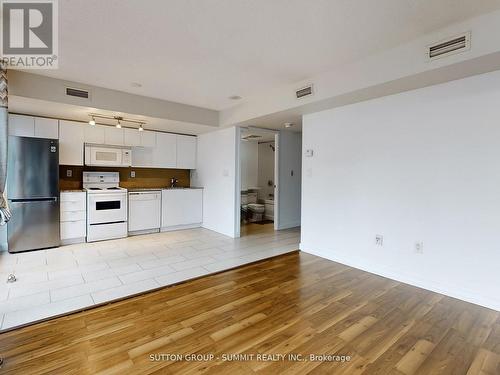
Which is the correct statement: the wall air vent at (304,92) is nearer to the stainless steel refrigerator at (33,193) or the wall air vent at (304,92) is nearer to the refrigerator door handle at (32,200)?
the stainless steel refrigerator at (33,193)

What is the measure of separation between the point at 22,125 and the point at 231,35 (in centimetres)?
378

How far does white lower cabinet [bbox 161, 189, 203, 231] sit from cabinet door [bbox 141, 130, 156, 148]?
990mm

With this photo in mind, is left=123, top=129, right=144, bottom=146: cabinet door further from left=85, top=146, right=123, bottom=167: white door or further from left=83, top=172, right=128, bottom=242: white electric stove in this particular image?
left=83, top=172, right=128, bottom=242: white electric stove

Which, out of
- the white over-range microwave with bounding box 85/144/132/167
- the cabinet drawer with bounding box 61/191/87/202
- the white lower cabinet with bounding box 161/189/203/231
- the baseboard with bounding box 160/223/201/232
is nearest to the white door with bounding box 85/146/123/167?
the white over-range microwave with bounding box 85/144/132/167

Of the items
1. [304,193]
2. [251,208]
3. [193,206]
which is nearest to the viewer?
[304,193]

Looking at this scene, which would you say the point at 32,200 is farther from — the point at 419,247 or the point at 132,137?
the point at 419,247

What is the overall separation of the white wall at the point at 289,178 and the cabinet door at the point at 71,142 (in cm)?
375

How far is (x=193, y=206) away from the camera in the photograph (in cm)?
584

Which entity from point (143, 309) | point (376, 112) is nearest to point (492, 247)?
point (376, 112)

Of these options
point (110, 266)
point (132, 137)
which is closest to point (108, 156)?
point (132, 137)

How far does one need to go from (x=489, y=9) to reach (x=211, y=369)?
3.24 m

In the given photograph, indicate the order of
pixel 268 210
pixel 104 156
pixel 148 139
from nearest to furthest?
1. pixel 104 156
2. pixel 148 139
3. pixel 268 210

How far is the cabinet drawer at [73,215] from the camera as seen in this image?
433 centimetres

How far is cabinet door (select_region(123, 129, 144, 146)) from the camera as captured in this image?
513 centimetres
